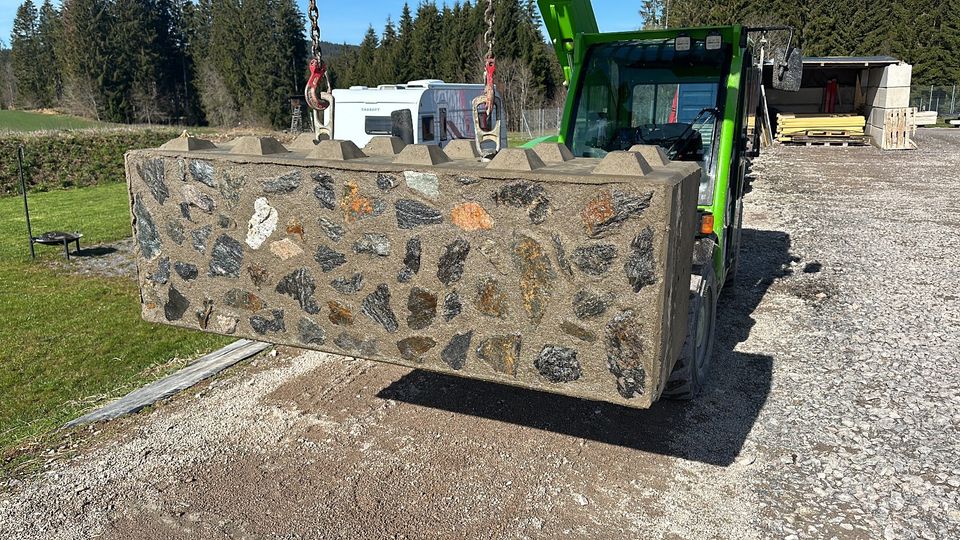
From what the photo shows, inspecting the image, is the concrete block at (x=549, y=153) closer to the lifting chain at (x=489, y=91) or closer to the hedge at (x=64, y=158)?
the lifting chain at (x=489, y=91)

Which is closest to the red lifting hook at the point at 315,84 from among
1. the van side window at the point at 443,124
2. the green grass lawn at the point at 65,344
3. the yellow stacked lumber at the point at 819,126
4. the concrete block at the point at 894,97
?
the green grass lawn at the point at 65,344

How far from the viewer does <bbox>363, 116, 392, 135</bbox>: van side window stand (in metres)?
18.1

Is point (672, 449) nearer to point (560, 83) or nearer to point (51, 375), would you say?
point (51, 375)

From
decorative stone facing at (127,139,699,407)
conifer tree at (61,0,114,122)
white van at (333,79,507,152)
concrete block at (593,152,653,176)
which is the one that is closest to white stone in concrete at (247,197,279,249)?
decorative stone facing at (127,139,699,407)

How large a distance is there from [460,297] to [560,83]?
5348cm

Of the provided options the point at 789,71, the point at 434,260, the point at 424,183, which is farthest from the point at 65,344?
the point at 789,71

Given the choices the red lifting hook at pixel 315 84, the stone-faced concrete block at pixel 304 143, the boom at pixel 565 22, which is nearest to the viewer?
the stone-faced concrete block at pixel 304 143

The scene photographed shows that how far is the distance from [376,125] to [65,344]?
1206 cm

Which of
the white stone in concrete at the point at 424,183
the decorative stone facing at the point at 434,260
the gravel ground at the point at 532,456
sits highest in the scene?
the white stone in concrete at the point at 424,183

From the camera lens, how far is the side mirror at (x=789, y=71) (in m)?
5.80

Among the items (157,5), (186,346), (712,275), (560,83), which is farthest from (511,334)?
(157,5)

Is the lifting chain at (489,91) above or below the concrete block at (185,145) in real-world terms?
above

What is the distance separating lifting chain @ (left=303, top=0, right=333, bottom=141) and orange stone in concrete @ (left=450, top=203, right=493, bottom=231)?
1385 millimetres

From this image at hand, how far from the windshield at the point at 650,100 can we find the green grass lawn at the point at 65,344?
4041 millimetres
